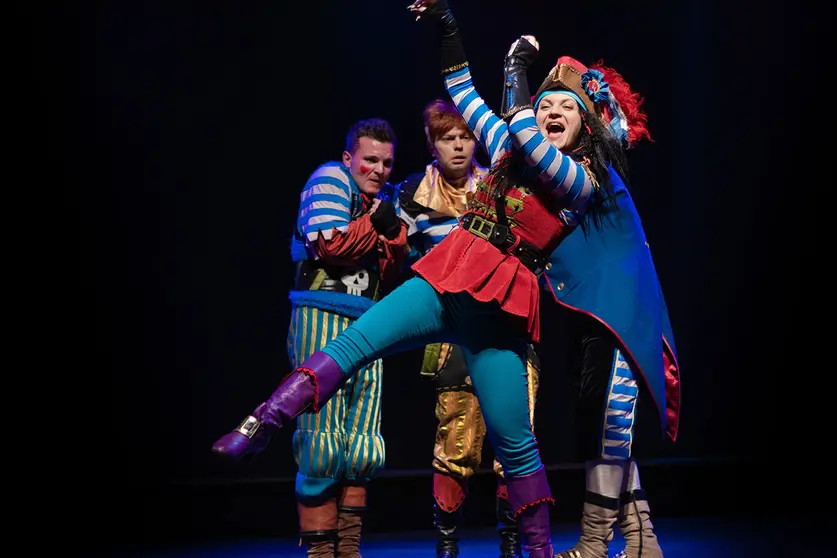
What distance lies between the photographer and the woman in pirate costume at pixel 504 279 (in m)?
2.57

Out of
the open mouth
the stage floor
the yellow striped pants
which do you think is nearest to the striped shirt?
the open mouth

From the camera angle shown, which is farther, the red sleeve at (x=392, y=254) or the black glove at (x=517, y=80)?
the red sleeve at (x=392, y=254)

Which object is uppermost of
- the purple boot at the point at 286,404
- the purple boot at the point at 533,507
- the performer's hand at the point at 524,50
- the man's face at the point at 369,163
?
the performer's hand at the point at 524,50

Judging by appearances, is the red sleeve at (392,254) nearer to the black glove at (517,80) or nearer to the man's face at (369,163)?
the man's face at (369,163)

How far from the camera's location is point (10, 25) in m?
4.24

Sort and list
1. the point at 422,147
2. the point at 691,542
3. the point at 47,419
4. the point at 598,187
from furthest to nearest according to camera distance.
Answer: the point at 422,147
the point at 47,419
the point at 691,542
the point at 598,187

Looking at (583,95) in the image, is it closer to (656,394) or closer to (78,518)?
(656,394)

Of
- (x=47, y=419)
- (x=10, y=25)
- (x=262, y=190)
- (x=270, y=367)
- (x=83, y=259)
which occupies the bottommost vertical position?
(x=47, y=419)

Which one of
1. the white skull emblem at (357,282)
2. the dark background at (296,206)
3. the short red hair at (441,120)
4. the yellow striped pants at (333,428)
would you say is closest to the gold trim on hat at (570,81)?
the short red hair at (441,120)

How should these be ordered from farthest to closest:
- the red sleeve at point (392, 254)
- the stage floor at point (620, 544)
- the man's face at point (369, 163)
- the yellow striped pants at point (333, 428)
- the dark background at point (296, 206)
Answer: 1. the dark background at point (296, 206)
2. the stage floor at point (620, 544)
3. the man's face at point (369, 163)
4. the red sleeve at point (392, 254)
5. the yellow striped pants at point (333, 428)

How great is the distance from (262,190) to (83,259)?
0.87 m

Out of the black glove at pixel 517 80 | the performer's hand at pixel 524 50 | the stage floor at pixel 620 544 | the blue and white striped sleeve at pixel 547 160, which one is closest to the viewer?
the blue and white striped sleeve at pixel 547 160

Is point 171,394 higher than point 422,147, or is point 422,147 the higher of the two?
point 422,147

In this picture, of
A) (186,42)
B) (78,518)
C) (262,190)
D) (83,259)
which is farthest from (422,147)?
(78,518)
